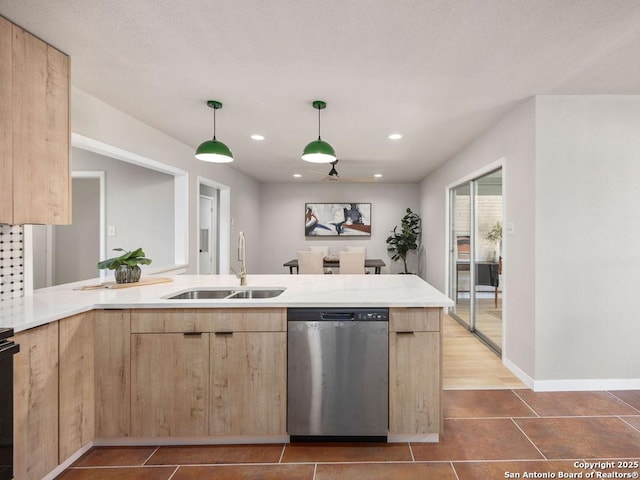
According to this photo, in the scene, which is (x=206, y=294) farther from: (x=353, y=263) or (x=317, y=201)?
(x=317, y=201)

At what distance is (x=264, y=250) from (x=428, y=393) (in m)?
5.97

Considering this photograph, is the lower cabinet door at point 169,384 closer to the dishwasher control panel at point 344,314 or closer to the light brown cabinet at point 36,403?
the light brown cabinet at point 36,403

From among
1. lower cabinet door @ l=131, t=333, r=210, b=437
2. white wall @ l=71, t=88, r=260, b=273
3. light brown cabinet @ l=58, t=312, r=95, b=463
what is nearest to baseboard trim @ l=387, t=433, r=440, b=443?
lower cabinet door @ l=131, t=333, r=210, b=437

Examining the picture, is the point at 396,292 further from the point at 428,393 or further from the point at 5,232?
the point at 5,232

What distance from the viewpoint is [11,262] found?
2.05 meters

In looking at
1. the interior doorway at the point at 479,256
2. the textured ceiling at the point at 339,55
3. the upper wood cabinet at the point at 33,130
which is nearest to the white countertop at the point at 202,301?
the upper wood cabinet at the point at 33,130

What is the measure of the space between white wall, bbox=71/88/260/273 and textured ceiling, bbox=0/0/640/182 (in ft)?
0.41

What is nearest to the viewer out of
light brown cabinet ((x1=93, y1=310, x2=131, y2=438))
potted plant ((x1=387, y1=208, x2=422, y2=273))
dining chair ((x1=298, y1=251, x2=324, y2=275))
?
light brown cabinet ((x1=93, y1=310, x2=131, y2=438))

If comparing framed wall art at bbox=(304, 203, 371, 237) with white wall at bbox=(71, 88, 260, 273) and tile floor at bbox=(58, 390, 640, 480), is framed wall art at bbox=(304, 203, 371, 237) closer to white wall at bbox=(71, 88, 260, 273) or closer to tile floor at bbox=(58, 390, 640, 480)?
white wall at bbox=(71, 88, 260, 273)

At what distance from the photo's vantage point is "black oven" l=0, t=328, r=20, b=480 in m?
1.31

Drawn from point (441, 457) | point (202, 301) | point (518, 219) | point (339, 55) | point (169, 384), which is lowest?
point (441, 457)

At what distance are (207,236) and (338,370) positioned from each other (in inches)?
160

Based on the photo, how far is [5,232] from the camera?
2025 mm

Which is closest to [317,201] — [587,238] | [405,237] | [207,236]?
[405,237]
